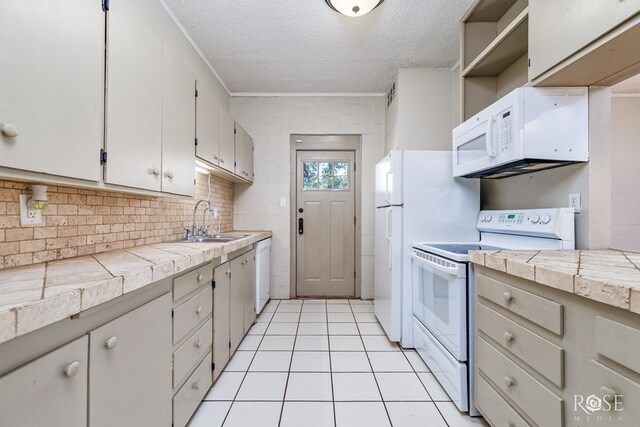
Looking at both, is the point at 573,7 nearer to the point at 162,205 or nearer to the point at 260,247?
the point at 162,205

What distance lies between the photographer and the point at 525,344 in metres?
1.15

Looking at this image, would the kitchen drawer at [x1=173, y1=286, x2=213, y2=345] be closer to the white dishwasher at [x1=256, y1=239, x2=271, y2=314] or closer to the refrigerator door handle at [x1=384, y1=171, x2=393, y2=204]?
the white dishwasher at [x1=256, y1=239, x2=271, y2=314]

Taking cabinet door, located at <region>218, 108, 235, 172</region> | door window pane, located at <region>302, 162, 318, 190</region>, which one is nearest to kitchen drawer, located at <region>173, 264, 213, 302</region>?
cabinet door, located at <region>218, 108, 235, 172</region>

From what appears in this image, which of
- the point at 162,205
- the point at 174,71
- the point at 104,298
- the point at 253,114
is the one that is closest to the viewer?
the point at 104,298

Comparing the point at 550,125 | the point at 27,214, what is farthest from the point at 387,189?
the point at 27,214

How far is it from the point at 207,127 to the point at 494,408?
8.17 ft

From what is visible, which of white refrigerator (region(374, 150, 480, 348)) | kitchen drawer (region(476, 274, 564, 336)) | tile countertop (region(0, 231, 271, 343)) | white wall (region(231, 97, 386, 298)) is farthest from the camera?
white wall (region(231, 97, 386, 298))

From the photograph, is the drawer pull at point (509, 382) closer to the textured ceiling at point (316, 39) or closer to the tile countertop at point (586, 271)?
the tile countertop at point (586, 271)

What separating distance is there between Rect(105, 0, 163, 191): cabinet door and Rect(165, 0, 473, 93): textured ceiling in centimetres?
98

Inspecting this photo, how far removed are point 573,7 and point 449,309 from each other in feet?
5.26

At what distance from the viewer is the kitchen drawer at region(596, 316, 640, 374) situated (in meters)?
0.75

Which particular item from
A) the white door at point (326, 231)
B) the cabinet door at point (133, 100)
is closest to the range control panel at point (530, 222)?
the white door at point (326, 231)

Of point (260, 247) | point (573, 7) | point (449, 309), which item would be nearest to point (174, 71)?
point (260, 247)

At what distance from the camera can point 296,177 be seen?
12.8 ft
